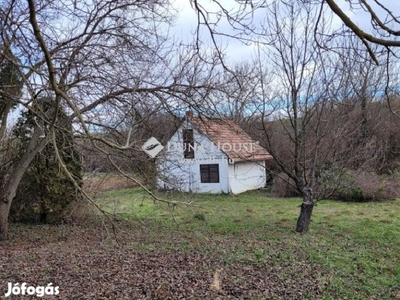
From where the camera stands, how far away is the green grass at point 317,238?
4.83 meters

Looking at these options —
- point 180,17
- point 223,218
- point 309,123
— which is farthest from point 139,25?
point 223,218

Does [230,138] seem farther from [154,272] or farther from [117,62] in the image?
[154,272]

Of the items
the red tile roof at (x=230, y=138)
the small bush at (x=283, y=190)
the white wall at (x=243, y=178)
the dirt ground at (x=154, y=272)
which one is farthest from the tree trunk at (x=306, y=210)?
the white wall at (x=243, y=178)

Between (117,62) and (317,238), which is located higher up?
(117,62)

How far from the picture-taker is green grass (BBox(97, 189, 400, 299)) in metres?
4.83

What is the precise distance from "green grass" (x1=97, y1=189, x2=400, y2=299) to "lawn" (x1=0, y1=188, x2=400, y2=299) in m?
0.02

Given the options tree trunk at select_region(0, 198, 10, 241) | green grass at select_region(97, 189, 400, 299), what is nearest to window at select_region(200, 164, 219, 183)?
green grass at select_region(97, 189, 400, 299)

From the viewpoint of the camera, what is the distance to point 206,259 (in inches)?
209

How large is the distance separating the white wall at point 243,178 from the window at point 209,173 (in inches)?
27.9

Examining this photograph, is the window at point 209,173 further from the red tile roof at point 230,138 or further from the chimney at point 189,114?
the chimney at point 189,114

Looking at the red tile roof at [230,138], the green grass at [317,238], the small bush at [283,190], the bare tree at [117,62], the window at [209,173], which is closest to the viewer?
the green grass at [317,238]

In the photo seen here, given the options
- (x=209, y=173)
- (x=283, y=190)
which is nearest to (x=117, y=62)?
(x=283, y=190)

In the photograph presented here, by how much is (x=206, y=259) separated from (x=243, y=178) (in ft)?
43.9

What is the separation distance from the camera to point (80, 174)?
897cm
